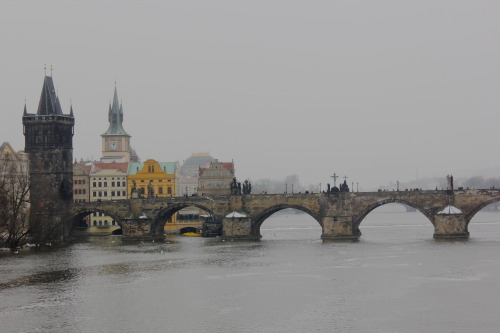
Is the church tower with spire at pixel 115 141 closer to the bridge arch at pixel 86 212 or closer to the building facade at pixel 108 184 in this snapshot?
the building facade at pixel 108 184

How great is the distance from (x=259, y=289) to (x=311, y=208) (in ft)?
151

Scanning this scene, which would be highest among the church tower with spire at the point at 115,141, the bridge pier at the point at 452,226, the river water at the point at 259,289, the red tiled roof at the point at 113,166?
the church tower with spire at the point at 115,141

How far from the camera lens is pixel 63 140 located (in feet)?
396

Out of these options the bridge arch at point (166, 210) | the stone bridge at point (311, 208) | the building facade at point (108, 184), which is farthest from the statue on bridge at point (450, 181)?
the building facade at point (108, 184)

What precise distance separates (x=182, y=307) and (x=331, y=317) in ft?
31.5

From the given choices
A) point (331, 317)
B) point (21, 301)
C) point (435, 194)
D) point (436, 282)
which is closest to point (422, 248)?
point (435, 194)

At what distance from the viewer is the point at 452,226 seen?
93.9 m

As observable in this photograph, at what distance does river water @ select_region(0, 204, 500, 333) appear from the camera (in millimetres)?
45219

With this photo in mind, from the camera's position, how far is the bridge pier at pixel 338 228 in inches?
3883

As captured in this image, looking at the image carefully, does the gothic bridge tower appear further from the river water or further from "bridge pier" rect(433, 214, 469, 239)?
"bridge pier" rect(433, 214, 469, 239)

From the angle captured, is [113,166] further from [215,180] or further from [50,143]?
[50,143]

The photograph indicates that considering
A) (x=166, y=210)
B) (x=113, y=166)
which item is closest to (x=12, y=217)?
(x=166, y=210)

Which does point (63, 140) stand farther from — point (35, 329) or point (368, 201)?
point (35, 329)

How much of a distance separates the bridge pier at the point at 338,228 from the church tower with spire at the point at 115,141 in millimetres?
66967
